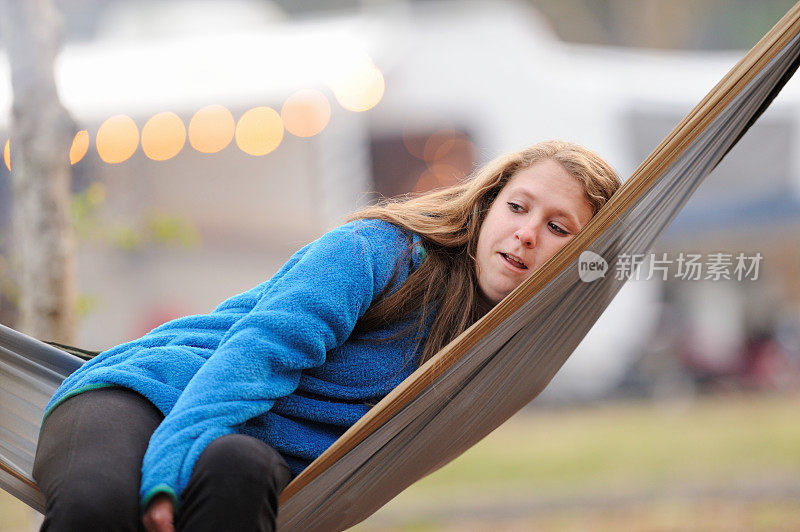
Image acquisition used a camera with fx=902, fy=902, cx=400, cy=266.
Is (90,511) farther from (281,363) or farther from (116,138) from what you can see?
(116,138)

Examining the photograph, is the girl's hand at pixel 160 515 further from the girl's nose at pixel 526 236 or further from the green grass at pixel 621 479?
the green grass at pixel 621 479

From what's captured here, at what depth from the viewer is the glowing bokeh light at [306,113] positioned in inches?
244

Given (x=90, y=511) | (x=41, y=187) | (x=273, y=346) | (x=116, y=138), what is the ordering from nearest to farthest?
(x=90, y=511)
(x=273, y=346)
(x=41, y=187)
(x=116, y=138)

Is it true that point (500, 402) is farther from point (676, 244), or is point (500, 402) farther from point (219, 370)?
point (676, 244)

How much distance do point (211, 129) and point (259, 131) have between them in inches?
12.9

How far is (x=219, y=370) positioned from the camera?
138 cm

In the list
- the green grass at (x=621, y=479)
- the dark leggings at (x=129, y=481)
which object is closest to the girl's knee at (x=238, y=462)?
the dark leggings at (x=129, y=481)

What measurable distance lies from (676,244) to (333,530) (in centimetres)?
609

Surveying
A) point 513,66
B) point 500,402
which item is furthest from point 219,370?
point 513,66

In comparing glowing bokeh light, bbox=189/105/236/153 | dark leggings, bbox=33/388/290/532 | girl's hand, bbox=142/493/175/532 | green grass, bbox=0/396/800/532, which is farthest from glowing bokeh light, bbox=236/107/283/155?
girl's hand, bbox=142/493/175/532

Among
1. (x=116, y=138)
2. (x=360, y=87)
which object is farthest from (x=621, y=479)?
(x=116, y=138)

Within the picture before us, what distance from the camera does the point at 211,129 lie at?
6.21m

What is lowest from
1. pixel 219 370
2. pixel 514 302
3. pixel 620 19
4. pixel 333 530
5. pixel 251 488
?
pixel 333 530

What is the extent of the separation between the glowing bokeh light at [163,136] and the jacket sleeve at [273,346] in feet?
15.7
